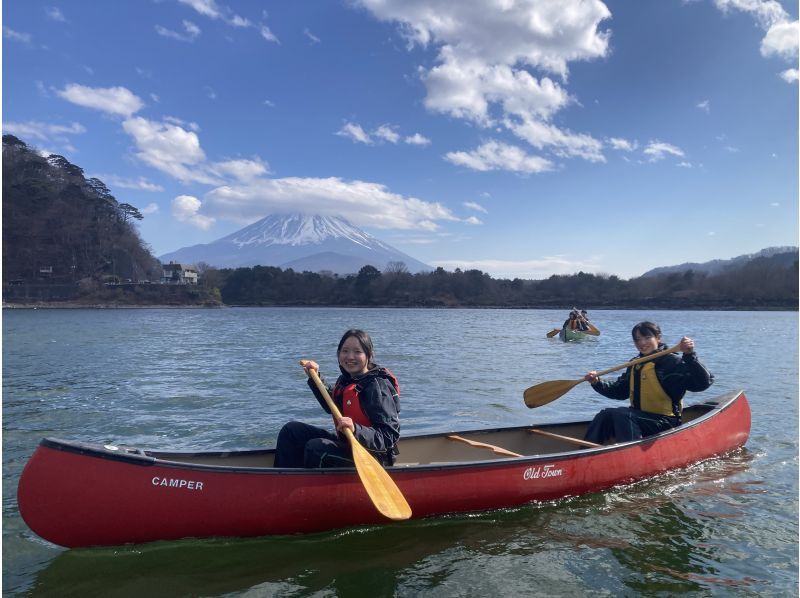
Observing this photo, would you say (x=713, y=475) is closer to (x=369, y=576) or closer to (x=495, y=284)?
(x=369, y=576)

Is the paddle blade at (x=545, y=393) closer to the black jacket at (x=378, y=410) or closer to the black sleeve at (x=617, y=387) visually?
the black sleeve at (x=617, y=387)

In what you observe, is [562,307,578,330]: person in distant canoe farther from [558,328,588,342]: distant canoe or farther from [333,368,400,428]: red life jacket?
[333,368,400,428]: red life jacket

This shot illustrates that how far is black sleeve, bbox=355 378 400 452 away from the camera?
479 cm

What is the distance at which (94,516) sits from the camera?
4238mm

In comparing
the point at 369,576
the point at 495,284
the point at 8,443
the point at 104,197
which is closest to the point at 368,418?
the point at 369,576

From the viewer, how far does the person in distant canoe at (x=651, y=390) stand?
6.21 meters

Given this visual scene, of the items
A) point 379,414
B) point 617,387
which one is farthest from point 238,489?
point 617,387

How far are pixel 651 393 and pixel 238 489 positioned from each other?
16.0 feet

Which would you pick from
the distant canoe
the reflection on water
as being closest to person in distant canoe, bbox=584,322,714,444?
the reflection on water

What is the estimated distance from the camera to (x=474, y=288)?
345 feet

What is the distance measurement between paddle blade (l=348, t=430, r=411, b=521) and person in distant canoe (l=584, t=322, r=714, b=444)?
315 cm

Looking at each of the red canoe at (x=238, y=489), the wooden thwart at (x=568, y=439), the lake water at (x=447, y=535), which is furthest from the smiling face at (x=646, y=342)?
the lake water at (x=447, y=535)

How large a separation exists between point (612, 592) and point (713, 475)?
3476 mm

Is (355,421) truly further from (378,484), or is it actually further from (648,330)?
(648,330)
